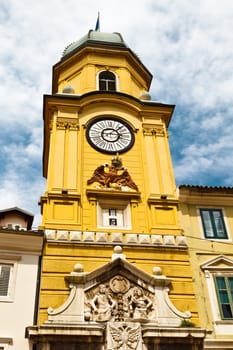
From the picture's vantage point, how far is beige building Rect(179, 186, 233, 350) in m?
17.1

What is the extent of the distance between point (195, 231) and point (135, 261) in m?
3.21

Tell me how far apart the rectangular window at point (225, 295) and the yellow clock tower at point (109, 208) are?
1.16 meters

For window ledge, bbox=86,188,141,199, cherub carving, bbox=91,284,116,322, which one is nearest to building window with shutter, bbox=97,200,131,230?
window ledge, bbox=86,188,141,199

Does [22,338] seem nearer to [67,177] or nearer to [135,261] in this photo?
[135,261]

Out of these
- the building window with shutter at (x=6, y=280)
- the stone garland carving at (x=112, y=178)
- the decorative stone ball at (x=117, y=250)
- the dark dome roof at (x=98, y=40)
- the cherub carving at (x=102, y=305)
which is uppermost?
the dark dome roof at (x=98, y=40)

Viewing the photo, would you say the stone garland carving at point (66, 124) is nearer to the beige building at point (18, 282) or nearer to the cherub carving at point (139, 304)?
the beige building at point (18, 282)

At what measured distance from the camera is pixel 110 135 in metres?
23.1

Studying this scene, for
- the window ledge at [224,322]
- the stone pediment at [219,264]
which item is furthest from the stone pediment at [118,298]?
the stone pediment at [219,264]

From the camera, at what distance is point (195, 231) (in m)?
19.7

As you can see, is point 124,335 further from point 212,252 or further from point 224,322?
point 212,252

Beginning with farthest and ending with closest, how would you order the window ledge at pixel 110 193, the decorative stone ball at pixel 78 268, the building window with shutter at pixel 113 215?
the window ledge at pixel 110 193, the building window with shutter at pixel 113 215, the decorative stone ball at pixel 78 268

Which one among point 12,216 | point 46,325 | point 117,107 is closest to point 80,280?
point 46,325

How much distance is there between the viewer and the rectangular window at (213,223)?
19.8 meters

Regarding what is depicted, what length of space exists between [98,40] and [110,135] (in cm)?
827
